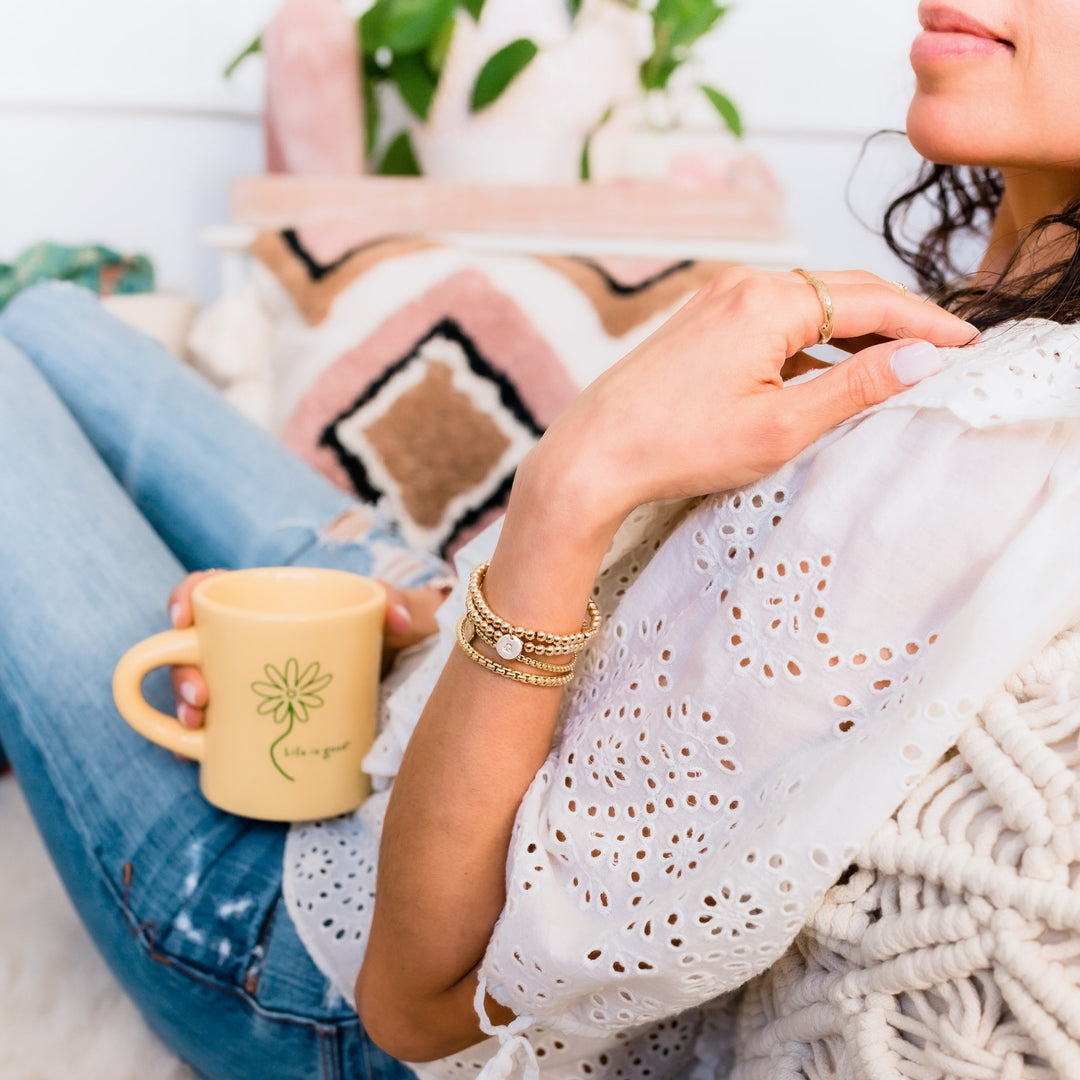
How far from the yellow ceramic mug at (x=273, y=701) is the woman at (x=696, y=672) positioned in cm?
3

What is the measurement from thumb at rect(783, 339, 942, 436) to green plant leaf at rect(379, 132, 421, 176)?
4.45 feet

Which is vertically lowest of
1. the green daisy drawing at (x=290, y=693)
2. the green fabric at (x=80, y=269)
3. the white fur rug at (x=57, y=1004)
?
the white fur rug at (x=57, y=1004)

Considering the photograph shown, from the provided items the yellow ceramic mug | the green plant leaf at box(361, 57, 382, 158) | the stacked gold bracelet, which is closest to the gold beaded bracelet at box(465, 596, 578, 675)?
the stacked gold bracelet

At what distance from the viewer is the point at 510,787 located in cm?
47

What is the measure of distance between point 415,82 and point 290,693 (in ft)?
3.70

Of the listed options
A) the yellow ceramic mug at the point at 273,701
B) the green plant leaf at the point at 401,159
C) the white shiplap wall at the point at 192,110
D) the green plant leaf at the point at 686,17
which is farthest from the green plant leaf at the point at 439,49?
the yellow ceramic mug at the point at 273,701

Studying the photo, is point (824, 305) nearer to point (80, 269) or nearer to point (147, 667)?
point (147, 667)

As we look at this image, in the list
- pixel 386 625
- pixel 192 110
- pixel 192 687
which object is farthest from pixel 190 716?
pixel 192 110

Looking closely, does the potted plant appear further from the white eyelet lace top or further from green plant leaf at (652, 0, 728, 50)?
the white eyelet lace top

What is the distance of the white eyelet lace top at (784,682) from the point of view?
378mm

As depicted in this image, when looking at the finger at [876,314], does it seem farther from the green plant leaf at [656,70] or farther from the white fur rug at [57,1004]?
the green plant leaf at [656,70]

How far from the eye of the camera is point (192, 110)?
1.83 metres

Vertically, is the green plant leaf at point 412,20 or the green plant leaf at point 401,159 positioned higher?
the green plant leaf at point 412,20

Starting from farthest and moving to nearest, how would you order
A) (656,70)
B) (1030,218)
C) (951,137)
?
(656,70) < (1030,218) < (951,137)
